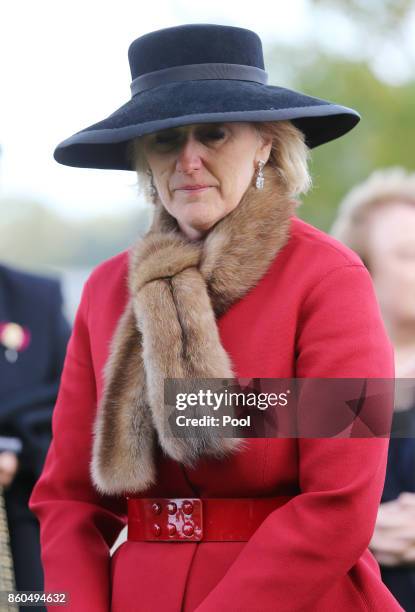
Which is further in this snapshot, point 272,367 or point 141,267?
point 141,267

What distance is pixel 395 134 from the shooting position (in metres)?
17.1

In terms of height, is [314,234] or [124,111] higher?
[124,111]

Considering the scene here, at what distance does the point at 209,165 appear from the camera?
213cm

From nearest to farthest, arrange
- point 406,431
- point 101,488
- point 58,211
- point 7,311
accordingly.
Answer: point 101,488
point 406,431
point 7,311
point 58,211

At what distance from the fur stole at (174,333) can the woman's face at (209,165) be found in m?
0.03

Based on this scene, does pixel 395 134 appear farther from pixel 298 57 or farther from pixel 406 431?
pixel 406 431

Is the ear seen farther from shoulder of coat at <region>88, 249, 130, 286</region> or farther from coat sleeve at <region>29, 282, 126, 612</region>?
coat sleeve at <region>29, 282, 126, 612</region>

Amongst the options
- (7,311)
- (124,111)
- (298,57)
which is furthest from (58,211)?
(124,111)

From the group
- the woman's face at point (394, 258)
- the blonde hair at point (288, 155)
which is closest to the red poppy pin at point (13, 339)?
the woman's face at point (394, 258)

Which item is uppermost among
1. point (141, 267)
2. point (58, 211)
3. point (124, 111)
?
point (124, 111)

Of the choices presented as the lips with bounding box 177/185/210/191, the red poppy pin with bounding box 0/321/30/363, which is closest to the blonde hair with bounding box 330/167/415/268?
the red poppy pin with bounding box 0/321/30/363

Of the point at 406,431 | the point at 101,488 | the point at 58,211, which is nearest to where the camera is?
the point at 101,488

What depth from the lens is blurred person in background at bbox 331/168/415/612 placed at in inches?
113

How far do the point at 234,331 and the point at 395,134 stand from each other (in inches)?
611
